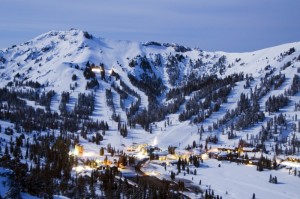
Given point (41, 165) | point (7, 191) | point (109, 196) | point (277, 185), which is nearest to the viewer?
point (7, 191)

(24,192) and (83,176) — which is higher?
(24,192)

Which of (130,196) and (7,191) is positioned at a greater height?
(7,191)

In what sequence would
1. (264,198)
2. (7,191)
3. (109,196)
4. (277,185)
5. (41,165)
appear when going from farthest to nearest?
(41,165) < (277,185) < (264,198) < (109,196) < (7,191)

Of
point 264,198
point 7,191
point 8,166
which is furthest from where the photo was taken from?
point 264,198

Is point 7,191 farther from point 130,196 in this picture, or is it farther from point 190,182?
point 190,182

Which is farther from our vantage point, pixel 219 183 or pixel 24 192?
pixel 219 183

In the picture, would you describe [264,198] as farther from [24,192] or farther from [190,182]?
[24,192]

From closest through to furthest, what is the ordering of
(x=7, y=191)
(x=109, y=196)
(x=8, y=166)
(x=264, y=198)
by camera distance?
(x=7, y=191)
(x=8, y=166)
(x=109, y=196)
(x=264, y=198)

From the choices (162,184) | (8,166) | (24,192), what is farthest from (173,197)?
(24,192)

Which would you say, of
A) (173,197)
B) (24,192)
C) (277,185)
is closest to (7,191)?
(24,192)
